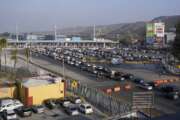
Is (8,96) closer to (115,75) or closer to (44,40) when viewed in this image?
(115,75)

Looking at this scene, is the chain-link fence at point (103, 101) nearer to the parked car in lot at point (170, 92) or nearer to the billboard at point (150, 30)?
the parked car in lot at point (170, 92)

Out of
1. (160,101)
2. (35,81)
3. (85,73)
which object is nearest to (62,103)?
(35,81)

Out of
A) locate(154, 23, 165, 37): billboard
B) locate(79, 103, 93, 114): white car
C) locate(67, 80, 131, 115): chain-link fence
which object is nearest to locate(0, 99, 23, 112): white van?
locate(79, 103, 93, 114): white car

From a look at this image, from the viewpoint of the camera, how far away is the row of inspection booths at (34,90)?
1884 centimetres

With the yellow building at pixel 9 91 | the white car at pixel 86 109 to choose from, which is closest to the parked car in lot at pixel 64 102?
the white car at pixel 86 109

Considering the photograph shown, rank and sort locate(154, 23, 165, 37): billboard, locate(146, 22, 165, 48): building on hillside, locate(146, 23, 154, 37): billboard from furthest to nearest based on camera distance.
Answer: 1. locate(146, 23, 154, 37): billboard
2. locate(146, 22, 165, 48): building on hillside
3. locate(154, 23, 165, 37): billboard

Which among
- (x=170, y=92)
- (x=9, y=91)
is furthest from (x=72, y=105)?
(x=170, y=92)

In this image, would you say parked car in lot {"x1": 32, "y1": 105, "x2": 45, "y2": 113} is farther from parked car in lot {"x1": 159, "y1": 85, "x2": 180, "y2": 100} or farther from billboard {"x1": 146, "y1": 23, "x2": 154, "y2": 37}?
billboard {"x1": 146, "y1": 23, "x2": 154, "y2": 37}

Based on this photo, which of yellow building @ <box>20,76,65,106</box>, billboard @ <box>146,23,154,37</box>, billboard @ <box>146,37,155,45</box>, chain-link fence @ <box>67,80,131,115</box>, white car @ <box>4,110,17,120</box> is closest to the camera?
white car @ <box>4,110,17,120</box>

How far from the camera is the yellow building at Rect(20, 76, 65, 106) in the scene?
A: 1883 cm

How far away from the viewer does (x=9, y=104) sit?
18.0 meters

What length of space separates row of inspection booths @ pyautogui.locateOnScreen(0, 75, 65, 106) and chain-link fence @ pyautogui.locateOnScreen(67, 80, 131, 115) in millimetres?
1855

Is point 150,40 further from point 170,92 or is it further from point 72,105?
point 72,105

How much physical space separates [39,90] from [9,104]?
209cm
